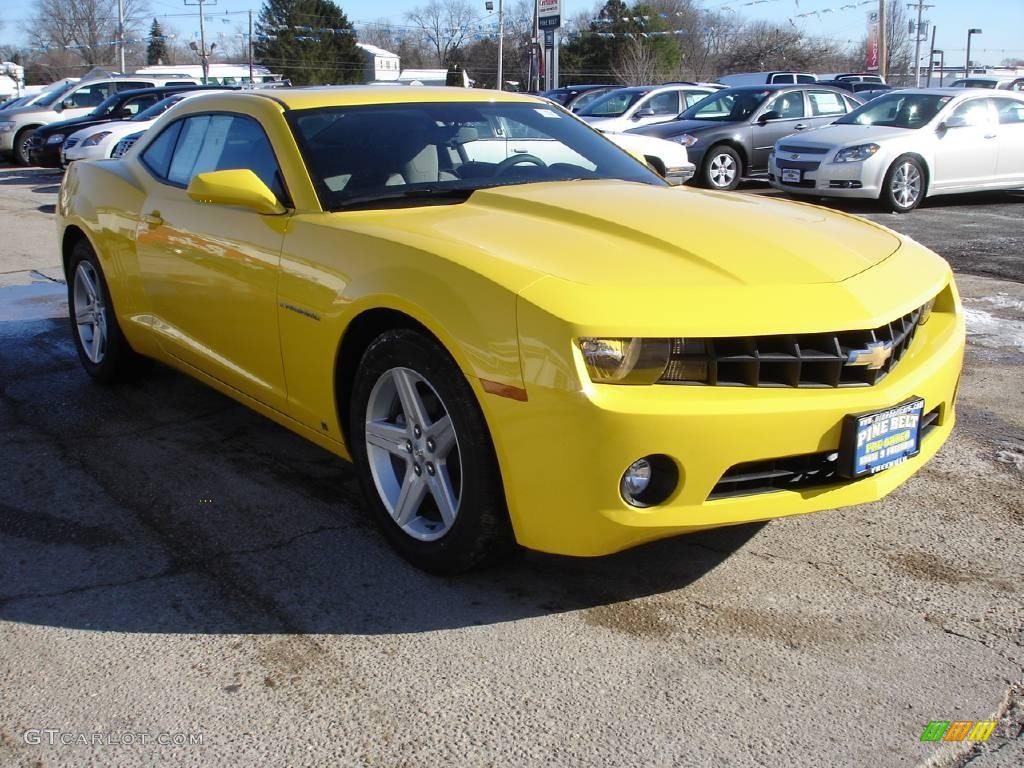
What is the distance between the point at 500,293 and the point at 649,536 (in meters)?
0.76

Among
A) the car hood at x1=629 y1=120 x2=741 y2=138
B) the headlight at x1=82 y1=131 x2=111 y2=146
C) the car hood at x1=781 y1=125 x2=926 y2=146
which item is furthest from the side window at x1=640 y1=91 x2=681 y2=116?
the headlight at x1=82 y1=131 x2=111 y2=146

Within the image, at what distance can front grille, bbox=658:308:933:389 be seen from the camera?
2.77 m

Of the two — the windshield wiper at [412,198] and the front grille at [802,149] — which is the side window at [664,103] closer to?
the front grille at [802,149]

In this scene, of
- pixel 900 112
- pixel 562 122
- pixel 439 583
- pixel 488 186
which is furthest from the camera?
pixel 900 112

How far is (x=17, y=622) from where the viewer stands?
3041 millimetres

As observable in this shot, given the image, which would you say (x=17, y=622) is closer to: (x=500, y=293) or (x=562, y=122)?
(x=500, y=293)

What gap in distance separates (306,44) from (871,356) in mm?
79755

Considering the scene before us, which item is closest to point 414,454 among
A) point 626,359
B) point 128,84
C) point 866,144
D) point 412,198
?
point 626,359

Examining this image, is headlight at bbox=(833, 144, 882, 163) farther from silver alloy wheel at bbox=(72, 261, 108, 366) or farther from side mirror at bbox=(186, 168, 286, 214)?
side mirror at bbox=(186, 168, 286, 214)

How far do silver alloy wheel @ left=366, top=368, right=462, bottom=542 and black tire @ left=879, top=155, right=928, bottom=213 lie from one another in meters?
10.3

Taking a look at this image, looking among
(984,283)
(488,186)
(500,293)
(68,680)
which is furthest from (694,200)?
(984,283)

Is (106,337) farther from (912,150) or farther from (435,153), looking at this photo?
(912,150)

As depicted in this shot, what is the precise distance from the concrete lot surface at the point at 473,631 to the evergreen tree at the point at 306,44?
76040 mm

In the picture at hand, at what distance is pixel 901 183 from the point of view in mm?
12312
